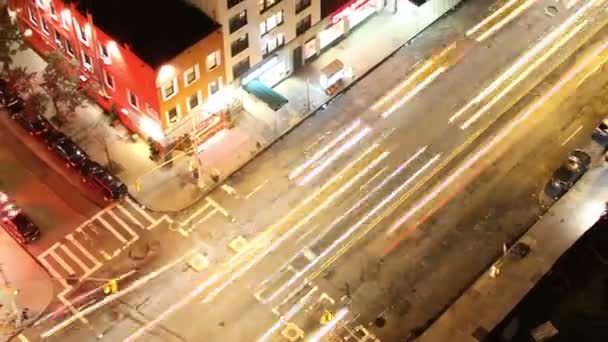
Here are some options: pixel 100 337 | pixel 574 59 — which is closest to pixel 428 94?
pixel 574 59

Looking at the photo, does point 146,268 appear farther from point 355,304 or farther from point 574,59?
point 574,59

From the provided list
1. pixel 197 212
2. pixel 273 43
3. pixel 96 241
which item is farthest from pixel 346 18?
pixel 96 241

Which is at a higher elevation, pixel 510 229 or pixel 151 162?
pixel 151 162

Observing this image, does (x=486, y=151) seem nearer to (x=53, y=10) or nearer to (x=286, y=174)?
(x=286, y=174)

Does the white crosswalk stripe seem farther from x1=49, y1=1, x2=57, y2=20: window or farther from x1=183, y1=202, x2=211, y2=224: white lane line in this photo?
x1=49, y1=1, x2=57, y2=20: window

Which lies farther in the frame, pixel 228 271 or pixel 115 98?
pixel 115 98

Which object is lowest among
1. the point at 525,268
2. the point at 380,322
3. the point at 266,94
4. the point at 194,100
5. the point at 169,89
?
the point at 525,268

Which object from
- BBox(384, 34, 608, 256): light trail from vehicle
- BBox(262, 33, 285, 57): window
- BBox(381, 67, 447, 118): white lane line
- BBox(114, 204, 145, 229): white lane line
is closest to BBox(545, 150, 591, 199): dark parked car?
BBox(384, 34, 608, 256): light trail from vehicle
